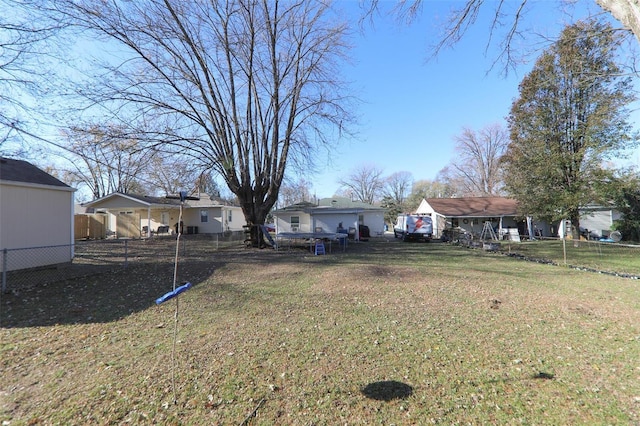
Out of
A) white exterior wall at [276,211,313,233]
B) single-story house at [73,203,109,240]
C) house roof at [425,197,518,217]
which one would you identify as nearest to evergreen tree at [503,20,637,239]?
house roof at [425,197,518,217]

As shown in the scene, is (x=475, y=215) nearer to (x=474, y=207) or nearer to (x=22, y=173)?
(x=474, y=207)

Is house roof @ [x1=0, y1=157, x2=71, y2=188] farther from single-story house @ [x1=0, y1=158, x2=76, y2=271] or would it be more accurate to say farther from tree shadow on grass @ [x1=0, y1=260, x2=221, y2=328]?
tree shadow on grass @ [x1=0, y1=260, x2=221, y2=328]

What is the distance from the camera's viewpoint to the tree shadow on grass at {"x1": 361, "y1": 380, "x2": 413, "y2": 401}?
9.86 ft

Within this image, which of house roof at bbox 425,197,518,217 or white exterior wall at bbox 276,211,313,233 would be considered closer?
white exterior wall at bbox 276,211,313,233

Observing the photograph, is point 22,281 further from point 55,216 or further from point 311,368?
point 311,368

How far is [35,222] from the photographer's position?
970cm

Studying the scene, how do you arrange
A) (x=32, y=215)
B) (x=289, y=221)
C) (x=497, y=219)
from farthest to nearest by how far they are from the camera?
1. (x=497, y=219)
2. (x=289, y=221)
3. (x=32, y=215)

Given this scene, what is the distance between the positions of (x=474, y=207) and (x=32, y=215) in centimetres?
3077

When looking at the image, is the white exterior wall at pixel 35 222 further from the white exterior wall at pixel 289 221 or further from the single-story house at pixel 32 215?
the white exterior wall at pixel 289 221

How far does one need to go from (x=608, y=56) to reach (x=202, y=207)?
30.8m

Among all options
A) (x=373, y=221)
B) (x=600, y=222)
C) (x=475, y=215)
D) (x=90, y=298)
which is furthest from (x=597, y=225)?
(x=90, y=298)

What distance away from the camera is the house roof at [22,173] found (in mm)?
9078

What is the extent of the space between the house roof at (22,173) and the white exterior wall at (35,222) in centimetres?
20

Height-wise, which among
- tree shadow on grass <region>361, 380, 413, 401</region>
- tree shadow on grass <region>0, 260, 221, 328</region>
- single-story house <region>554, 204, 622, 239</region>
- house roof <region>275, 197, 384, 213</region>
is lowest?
tree shadow on grass <region>361, 380, 413, 401</region>
